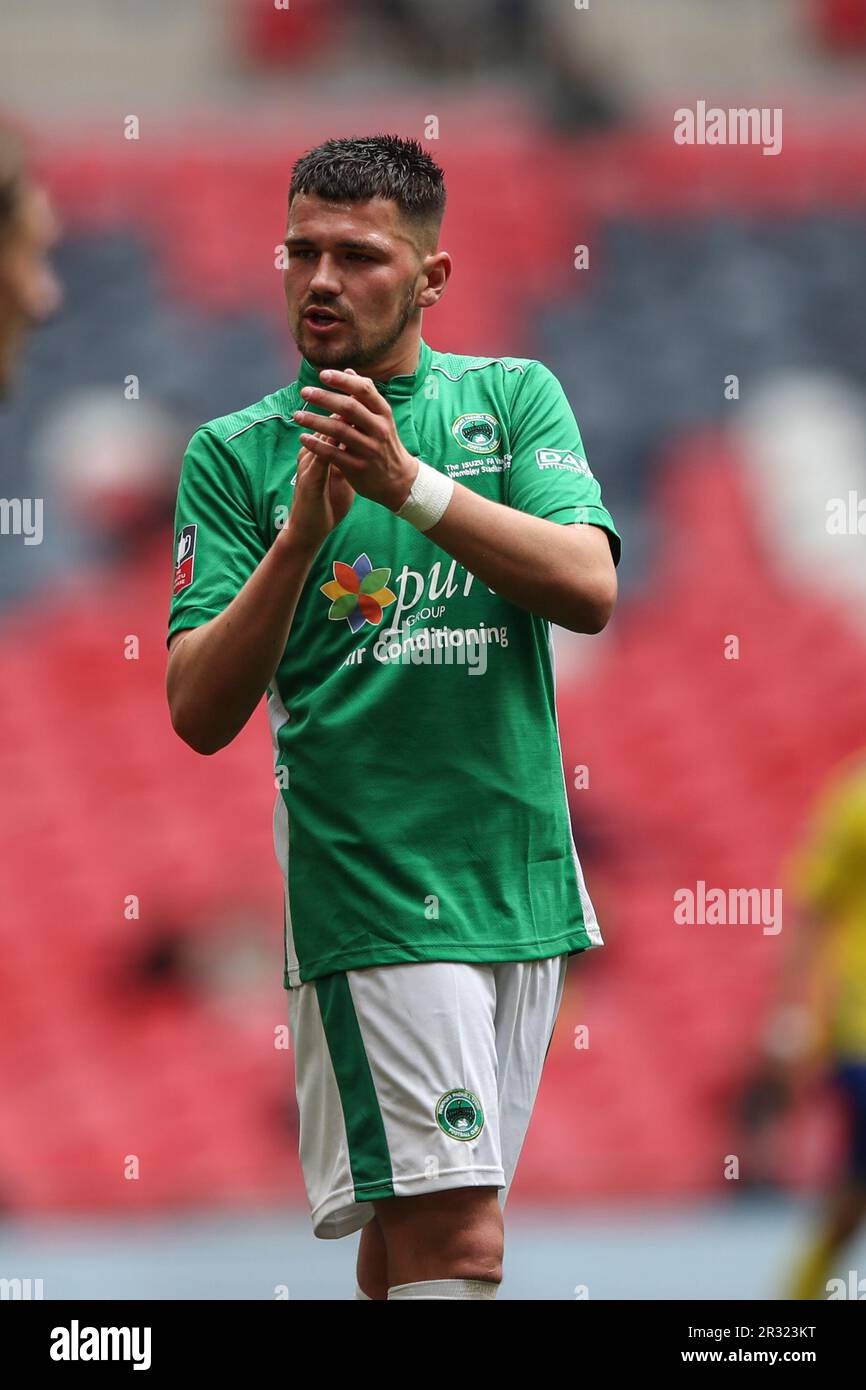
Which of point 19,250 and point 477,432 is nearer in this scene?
point 19,250

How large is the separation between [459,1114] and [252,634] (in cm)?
70

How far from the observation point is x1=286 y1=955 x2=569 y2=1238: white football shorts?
8.36 ft

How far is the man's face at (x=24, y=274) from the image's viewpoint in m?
1.42

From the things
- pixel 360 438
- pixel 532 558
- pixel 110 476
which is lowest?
pixel 532 558

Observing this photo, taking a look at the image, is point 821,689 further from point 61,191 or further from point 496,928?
point 496,928

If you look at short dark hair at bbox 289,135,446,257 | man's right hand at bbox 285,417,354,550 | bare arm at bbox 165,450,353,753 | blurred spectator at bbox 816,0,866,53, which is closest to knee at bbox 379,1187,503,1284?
bare arm at bbox 165,450,353,753

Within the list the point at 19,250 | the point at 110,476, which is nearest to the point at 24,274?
the point at 19,250

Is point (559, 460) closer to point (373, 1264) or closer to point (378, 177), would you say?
point (378, 177)

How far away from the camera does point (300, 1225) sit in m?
6.16

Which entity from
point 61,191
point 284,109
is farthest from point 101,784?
point 284,109

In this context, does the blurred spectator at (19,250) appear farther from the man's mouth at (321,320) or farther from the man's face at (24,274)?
the man's mouth at (321,320)

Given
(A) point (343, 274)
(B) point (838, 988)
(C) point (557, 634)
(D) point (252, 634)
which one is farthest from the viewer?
(C) point (557, 634)

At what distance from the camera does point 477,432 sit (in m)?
2.76

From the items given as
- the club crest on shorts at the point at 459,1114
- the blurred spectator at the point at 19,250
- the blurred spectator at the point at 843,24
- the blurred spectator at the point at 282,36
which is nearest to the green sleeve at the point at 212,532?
the club crest on shorts at the point at 459,1114
